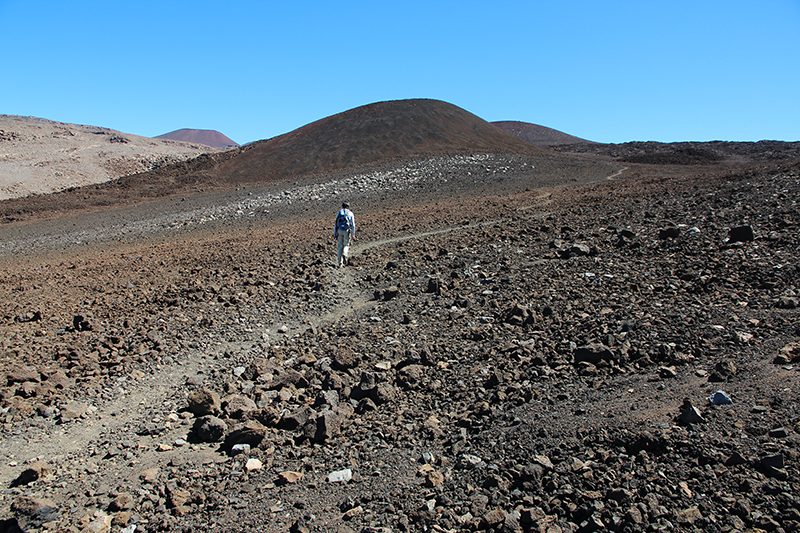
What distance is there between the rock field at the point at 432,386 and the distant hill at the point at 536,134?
78.3 metres

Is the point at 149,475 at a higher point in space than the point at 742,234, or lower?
lower

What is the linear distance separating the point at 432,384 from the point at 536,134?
91.7 m

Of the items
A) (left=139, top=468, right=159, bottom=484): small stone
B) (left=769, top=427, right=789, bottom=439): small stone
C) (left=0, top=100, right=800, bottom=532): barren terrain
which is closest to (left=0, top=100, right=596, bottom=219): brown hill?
(left=0, top=100, right=800, bottom=532): barren terrain

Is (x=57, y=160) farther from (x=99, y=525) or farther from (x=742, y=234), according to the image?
(x=742, y=234)

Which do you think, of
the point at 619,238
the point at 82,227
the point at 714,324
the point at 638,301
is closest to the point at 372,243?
the point at 619,238

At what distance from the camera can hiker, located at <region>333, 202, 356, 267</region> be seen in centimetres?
1026

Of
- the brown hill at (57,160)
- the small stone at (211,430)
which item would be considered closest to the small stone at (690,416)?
the small stone at (211,430)

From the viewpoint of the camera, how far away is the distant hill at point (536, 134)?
84381 mm

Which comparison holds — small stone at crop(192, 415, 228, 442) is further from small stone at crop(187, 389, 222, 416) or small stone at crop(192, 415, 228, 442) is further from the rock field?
small stone at crop(187, 389, 222, 416)

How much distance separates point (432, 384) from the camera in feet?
16.7

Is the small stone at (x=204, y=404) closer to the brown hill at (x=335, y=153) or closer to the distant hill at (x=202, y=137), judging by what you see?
the brown hill at (x=335, y=153)

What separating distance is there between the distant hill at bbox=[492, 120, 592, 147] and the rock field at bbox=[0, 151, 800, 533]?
78260 mm

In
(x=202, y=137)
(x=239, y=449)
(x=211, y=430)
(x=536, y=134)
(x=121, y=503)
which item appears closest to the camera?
(x=121, y=503)

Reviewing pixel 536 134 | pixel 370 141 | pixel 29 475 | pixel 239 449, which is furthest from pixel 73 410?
pixel 536 134
